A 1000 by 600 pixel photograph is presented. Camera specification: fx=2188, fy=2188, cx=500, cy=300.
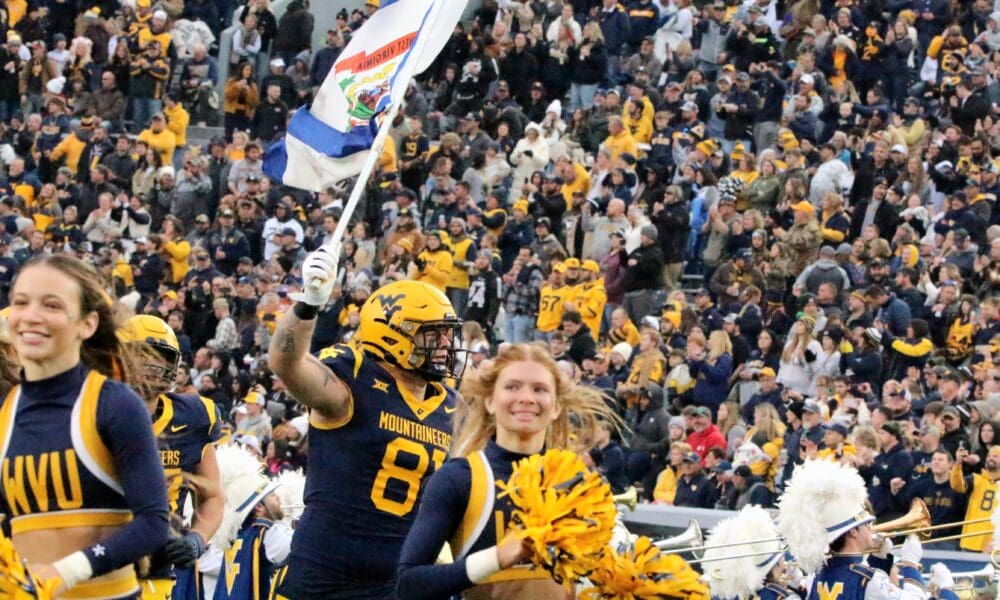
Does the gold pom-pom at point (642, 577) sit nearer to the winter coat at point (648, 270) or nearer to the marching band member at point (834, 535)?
the marching band member at point (834, 535)

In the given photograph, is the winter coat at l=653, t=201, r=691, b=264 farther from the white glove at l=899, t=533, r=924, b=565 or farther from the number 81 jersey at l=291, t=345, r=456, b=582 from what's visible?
the number 81 jersey at l=291, t=345, r=456, b=582

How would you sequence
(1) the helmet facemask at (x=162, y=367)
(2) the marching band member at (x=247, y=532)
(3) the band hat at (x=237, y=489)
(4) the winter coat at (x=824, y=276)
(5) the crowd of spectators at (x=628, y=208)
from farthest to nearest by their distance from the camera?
(4) the winter coat at (x=824, y=276) → (5) the crowd of spectators at (x=628, y=208) → (3) the band hat at (x=237, y=489) → (2) the marching band member at (x=247, y=532) → (1) the helmet facemask at (x=162, y=367)

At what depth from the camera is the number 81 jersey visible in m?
7.21

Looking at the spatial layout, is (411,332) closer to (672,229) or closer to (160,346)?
(160,346)

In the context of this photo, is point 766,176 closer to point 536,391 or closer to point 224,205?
point 224,205

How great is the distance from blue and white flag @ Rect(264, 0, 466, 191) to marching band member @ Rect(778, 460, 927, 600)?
2.21 m

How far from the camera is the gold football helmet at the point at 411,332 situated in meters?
7.33

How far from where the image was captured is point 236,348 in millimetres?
20672

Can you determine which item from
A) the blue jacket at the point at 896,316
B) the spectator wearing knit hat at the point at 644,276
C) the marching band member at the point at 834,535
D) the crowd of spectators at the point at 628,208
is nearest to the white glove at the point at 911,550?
the marching band member at the point at 834,535

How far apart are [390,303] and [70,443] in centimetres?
194

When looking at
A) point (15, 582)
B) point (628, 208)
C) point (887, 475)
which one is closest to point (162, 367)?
point (15, 582)

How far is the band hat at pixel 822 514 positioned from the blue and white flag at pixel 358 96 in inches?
86.8

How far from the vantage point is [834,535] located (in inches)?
316

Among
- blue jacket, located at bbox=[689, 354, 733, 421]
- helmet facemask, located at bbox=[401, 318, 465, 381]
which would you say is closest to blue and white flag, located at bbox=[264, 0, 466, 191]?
helmet facemask, located at bbox=[401, 318, 465, 381]
